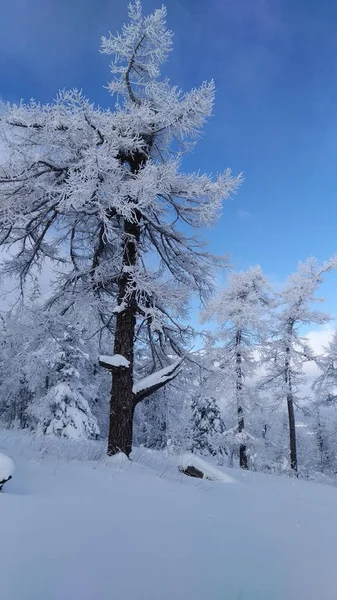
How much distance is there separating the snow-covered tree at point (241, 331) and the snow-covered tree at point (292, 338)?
1.36 metres

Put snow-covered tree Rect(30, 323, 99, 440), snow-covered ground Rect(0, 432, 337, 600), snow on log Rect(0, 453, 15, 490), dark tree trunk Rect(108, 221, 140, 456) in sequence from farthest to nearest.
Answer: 1. snow-covered tree Rect(30, 323, 99, 440)
2. dark tree trunk Rect(108, 221, 140, 456)
3. snow on log Rect(0, 453, 15, 490)
4. snow-covered ground Rect(0, 432, 337, 600)

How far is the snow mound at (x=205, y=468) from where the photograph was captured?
5540 mm

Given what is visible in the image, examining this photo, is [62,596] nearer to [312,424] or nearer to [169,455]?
[169,455]

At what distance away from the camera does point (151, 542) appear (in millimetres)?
2613

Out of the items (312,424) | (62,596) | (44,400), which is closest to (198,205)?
(62,596)

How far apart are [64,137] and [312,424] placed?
3669 cm

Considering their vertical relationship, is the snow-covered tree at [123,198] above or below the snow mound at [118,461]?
above

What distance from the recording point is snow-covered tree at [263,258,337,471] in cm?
1903

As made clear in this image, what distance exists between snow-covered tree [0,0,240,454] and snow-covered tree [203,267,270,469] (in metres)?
9.18

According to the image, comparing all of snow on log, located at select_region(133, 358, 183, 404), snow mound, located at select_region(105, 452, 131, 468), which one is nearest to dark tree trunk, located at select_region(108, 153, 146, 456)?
snow on log, located at select_region(133, 358, 183, 404)

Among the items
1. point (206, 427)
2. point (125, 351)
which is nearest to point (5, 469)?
point (125, 351)

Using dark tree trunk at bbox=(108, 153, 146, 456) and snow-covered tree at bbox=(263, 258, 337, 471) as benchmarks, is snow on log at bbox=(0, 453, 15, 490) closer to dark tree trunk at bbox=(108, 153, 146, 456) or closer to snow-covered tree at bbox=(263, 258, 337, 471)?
dark tree trunk at bbox=(108, 153, 146, 456)

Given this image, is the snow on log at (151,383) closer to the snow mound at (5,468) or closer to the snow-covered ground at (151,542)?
the snow-covered ground at (151,542)

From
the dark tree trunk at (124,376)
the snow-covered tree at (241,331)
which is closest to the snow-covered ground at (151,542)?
the dark tree trunk at (124,376)
